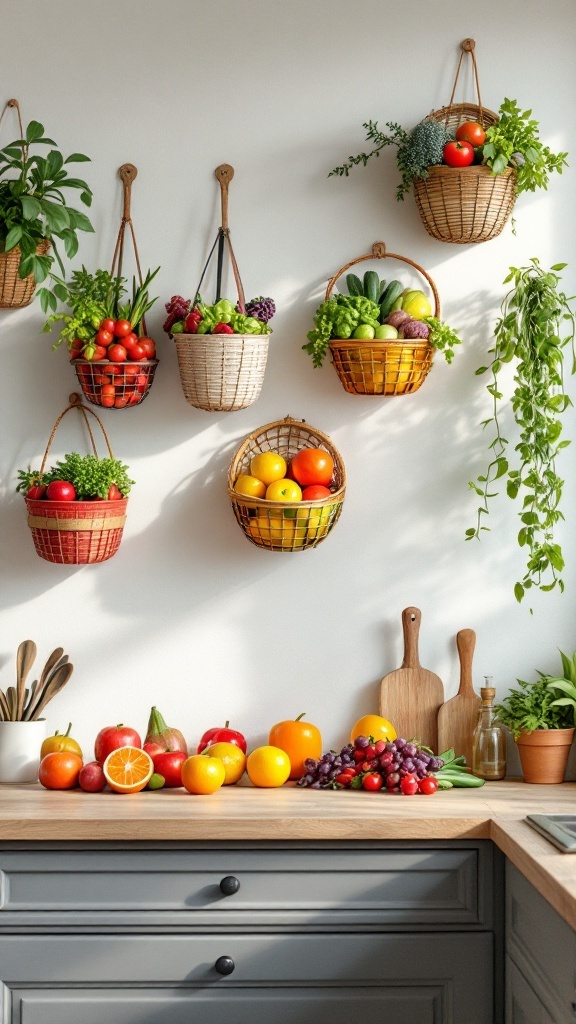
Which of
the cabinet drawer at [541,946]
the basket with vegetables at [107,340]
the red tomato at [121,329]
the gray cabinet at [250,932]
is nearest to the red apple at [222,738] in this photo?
the gray cabinet at [250,932]

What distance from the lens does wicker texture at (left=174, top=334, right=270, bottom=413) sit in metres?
2.44

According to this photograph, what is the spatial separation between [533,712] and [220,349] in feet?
3.77

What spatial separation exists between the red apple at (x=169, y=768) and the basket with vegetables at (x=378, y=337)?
38.3 inches

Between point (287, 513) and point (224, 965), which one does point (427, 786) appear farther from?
point (287, 513)

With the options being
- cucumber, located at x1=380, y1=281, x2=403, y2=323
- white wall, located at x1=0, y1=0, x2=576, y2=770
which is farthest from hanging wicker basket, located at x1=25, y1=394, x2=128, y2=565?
cucumber, located at x1=380, y1=281, x2=403, y2=323

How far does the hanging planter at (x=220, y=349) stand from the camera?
2441mm

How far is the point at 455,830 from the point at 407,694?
1.74 feet

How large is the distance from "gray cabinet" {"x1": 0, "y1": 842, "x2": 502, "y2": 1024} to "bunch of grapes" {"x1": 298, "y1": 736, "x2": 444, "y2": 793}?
0.22 metres

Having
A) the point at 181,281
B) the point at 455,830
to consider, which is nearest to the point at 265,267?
the point at 181,281

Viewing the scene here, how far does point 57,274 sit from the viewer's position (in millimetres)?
2709

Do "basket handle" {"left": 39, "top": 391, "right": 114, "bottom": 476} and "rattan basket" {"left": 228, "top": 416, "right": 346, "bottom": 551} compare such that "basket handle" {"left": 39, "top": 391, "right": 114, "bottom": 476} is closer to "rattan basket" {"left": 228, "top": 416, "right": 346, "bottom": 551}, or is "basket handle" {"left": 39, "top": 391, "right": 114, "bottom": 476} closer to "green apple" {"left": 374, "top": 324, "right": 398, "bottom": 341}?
"rattan basket" {"left": 228, "top": 416, "right": 346, "bottom": 551}

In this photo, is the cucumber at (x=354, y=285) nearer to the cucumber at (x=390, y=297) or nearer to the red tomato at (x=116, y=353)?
the cucumber at (x=390, y=297)

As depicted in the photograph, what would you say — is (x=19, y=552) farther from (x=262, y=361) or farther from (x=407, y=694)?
(x=407, y=694)

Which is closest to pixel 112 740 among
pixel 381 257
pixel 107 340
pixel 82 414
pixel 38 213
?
pixel 82 414
